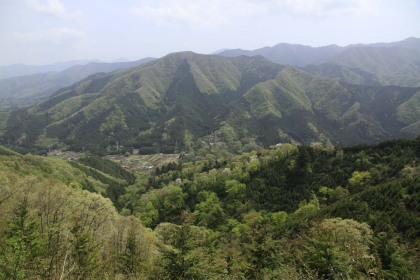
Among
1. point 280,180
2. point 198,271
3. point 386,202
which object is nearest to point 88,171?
point 280,180

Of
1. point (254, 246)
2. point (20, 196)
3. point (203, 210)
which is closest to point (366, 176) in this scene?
point (203, 210)

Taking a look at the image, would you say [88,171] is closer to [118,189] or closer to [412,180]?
[118,189]

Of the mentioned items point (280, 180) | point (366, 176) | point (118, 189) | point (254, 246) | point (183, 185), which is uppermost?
point (254, 246)

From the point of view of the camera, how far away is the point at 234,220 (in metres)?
91.8

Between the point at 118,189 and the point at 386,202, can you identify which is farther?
the point at 118,189

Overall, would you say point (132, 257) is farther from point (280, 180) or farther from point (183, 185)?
point (183, 185)

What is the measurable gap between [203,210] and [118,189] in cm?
7610

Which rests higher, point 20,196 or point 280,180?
point 20,196

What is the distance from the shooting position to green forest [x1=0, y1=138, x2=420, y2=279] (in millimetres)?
25578

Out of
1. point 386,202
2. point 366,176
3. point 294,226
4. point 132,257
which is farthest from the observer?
point 366,176

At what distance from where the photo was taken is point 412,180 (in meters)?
65.1

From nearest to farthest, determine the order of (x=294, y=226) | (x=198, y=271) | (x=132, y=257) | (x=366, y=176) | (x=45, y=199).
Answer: (x=198, y=271) < (x=132, y=257) < (x=45, y=199) < (x=294, y=226) < (x=366, y=176)

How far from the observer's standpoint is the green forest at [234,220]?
25.6 m

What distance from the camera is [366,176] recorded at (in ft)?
282
